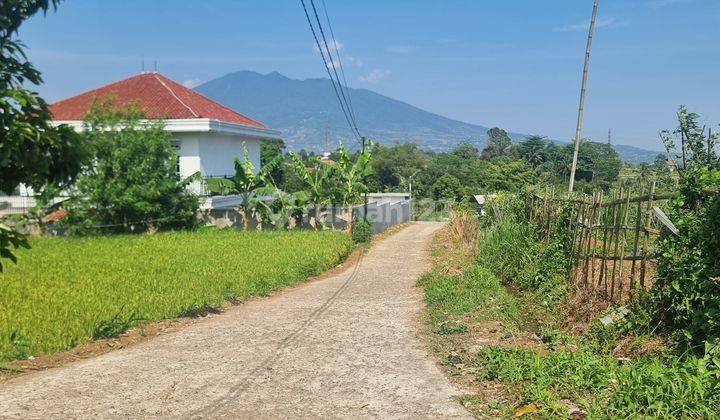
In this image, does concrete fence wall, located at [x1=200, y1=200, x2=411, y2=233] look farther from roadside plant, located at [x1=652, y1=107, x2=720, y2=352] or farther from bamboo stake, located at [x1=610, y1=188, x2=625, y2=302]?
roadside plant, located at [x1=652, y1=107, x2=720, y2=352]

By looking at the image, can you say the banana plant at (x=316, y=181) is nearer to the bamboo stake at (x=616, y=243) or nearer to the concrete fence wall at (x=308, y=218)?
the concrete fence wall at (x=308, y=218)

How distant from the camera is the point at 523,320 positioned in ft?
28.8

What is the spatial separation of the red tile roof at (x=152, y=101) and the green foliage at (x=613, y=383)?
73.4 ft

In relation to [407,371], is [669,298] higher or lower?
higher

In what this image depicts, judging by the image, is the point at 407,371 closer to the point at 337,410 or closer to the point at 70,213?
the point at 337,410

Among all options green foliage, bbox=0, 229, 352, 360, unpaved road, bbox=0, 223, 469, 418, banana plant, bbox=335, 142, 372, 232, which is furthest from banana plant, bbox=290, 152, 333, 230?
unpaved road, bbox=0, 223, 469, 418

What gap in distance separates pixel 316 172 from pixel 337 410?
74.1ft

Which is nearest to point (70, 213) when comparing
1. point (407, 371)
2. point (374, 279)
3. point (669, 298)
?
point (374, 279)

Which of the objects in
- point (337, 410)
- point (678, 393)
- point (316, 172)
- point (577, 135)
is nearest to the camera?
point (678, 393)

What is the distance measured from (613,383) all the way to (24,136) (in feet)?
16.4

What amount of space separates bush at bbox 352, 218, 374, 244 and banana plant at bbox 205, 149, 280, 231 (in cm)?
419

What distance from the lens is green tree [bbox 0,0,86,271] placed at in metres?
4.46

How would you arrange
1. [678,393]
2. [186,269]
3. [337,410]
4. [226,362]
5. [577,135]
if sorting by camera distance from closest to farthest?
[678,393] → [337,410] → [226,362] → [186,269] → [577,135]

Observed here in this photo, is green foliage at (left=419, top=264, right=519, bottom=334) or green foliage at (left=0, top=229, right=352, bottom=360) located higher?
green foliage at (left=419, top=264, right=519, bottom=334)
